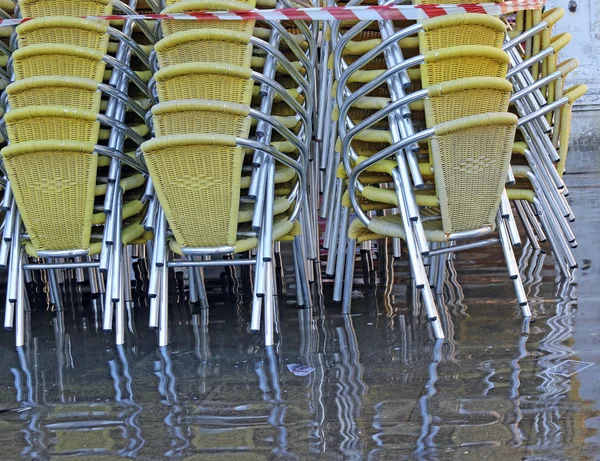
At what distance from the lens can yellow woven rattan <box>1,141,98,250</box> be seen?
14.2ft

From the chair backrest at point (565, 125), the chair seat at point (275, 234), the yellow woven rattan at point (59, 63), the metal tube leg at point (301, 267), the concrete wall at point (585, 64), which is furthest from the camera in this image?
the concrete wall at point (585, 64)

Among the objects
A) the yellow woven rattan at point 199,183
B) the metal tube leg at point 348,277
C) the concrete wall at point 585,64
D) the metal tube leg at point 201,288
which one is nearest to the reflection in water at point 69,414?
the yellow woven rattan at point 199,183

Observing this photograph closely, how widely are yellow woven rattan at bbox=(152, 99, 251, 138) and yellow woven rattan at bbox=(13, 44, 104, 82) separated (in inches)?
22.1

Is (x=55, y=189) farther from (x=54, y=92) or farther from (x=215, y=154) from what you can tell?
(x=215, y=154)

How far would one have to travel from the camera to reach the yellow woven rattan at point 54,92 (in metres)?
4.35

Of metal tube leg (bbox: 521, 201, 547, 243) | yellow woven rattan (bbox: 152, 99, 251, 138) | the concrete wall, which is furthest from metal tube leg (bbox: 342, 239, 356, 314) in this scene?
the concrete wall

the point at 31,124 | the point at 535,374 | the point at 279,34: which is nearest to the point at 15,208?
the point at 31,124

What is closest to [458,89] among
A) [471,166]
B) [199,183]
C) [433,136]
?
[433,136]

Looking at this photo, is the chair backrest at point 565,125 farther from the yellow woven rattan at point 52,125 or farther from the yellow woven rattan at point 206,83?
the yellow woven rattan at point 52,125

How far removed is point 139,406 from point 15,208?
1.56 metres

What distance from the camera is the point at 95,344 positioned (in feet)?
14.7

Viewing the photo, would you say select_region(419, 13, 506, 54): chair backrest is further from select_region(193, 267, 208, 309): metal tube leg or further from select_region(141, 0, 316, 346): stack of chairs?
select_region(193, 267, 208, 309): metal tube leg

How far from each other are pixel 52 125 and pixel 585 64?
33.7ft

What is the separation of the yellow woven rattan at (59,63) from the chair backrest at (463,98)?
5.07ft
